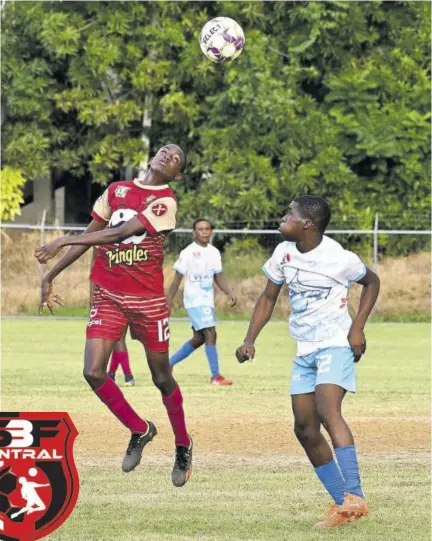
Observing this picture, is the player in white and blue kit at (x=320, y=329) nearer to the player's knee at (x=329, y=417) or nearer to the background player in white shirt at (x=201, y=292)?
the player's knee at (x=329, y=417)

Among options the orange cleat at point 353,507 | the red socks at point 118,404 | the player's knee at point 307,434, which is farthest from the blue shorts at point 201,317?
the orange cleat at point 353,507

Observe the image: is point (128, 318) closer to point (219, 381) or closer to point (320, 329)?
point (320, 329)

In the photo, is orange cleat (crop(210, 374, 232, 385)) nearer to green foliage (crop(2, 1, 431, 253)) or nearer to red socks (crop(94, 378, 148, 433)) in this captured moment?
red socks (crop(94, 378, 148, 433))

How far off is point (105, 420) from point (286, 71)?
21319mm

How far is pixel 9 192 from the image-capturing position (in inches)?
1298

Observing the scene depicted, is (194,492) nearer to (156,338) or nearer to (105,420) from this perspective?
(156,338)

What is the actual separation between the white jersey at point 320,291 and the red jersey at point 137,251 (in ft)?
3.96

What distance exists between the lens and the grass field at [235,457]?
735 cm

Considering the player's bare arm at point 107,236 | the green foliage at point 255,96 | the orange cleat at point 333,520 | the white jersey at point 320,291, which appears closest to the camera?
the orange cleat at point 333,520

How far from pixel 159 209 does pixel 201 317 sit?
286 inches

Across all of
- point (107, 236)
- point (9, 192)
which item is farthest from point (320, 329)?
point (9, 192)

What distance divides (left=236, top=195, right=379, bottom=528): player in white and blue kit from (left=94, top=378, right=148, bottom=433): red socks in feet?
4.44

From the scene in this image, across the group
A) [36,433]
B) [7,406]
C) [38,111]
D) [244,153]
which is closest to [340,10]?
[244,153]

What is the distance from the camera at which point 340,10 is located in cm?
3234
